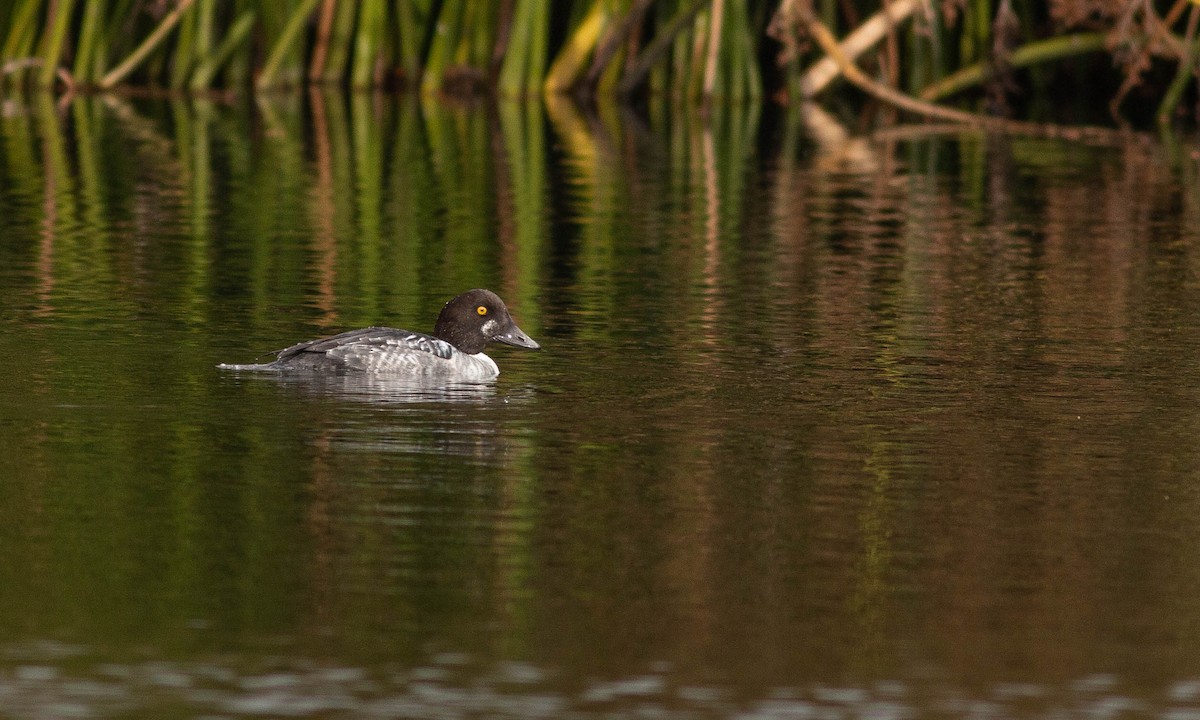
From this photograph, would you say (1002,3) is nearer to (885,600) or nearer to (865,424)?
(865,424)

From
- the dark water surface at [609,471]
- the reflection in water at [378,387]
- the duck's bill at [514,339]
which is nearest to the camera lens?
the dark water surface at [609,471]

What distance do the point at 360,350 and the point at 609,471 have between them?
7.31 feet

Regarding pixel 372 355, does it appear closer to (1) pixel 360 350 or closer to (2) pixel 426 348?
(1) pixel 360 350

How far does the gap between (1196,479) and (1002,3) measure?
17017 mm

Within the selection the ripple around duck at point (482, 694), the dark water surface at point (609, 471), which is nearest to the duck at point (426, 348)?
the dark water surface at point (609, 471)

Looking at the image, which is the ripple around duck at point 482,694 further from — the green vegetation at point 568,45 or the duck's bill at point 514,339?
the green vegetation at point 568,45

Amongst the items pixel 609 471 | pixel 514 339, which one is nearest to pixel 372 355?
pixel 514 339

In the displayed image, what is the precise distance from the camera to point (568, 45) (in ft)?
97.9

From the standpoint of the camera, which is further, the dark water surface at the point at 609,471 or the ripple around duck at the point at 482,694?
the dark water surface at the point at 609,471

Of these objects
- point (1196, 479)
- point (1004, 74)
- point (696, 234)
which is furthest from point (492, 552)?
point (1004, 74)

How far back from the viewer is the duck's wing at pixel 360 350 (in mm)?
10898

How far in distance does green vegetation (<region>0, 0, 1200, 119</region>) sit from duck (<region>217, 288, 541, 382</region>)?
15.0m

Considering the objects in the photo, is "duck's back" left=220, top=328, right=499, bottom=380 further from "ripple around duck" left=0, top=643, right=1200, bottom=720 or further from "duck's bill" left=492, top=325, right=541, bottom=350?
"ripple around duck" left=0, top=643, right=1200, bottom=720

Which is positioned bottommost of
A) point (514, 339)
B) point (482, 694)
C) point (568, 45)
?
point (482, 694)
